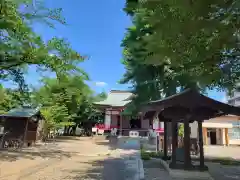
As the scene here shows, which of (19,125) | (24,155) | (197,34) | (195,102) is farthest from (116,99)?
(197,34)

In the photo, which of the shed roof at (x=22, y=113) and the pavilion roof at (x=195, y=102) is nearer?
the pavilion roof at (x=195, y=102)

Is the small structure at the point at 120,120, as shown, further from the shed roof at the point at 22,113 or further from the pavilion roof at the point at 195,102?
the pavilion roof at the point at 195,102

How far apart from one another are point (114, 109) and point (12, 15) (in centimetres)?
1750

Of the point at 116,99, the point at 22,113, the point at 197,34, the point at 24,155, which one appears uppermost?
the point at 116,99

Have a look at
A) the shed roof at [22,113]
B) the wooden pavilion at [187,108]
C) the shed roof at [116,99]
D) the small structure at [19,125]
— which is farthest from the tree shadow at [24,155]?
the shed roof at [116,99]

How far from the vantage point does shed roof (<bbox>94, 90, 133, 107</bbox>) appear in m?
27.0

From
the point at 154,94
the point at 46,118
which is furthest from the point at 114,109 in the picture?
the point at 154,94

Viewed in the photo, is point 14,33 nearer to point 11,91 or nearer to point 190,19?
point 190,19

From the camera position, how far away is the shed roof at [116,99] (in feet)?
88.6

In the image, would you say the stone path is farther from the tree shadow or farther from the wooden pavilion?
the tree shadow

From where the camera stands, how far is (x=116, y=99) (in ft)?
97.8

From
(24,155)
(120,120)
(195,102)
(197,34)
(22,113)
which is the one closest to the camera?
(197,34)

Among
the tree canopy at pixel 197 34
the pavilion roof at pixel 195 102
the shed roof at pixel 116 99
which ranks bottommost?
the pavilion roof at pixel 195 102

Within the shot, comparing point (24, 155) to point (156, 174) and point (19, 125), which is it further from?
point (156, 174)
